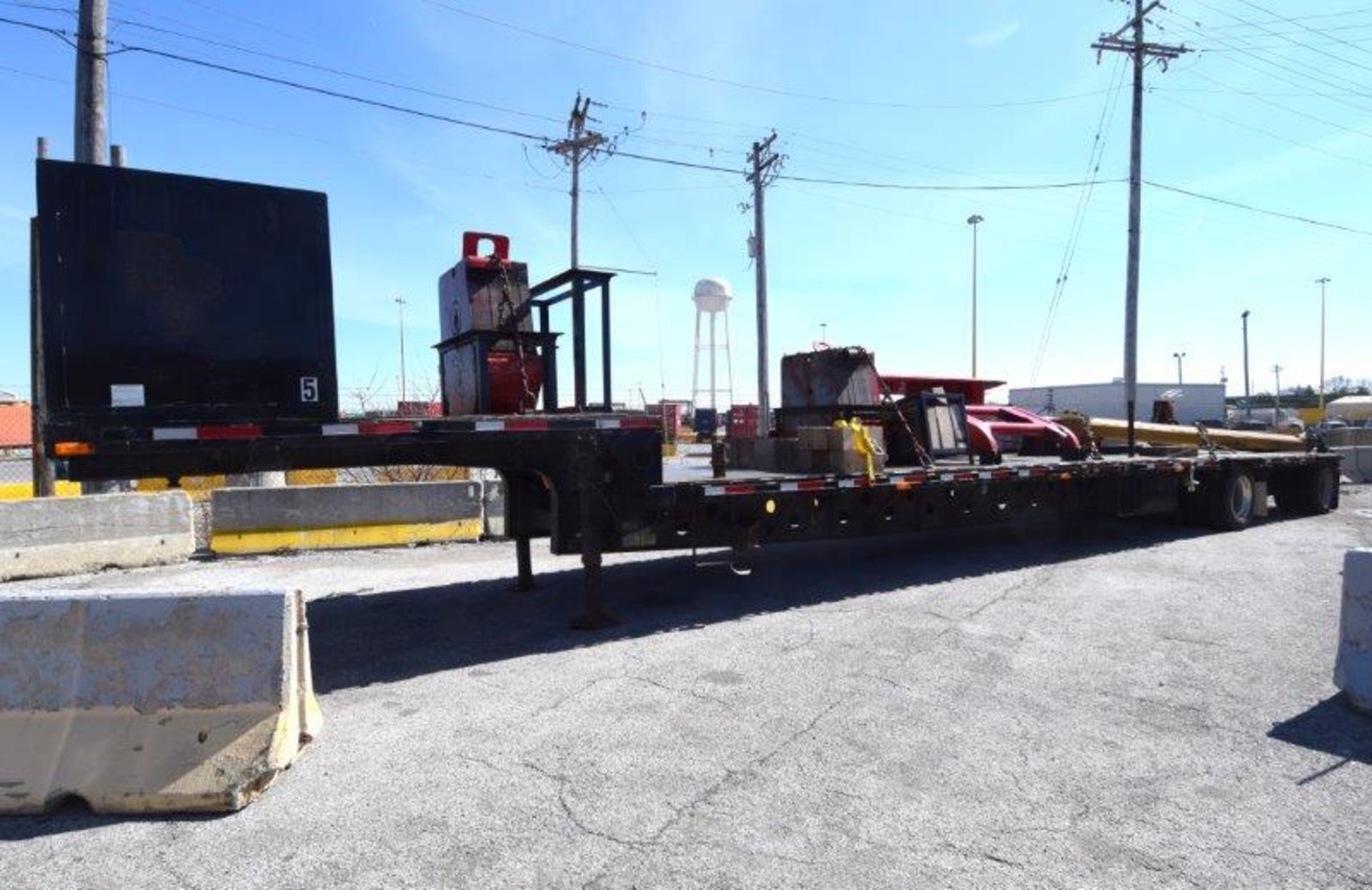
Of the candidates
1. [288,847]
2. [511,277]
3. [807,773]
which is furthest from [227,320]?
[807,773]

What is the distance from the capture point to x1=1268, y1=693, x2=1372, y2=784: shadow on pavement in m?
4.12

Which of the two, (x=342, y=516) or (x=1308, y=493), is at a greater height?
(x=342, y=516)

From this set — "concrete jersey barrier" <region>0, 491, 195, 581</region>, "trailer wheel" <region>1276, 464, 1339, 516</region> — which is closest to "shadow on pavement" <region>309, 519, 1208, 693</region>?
"concrete jersey barrier" <region>0, 491, 195, 581</region>

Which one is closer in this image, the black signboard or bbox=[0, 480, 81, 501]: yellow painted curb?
the black signboard

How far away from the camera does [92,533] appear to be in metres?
9.62

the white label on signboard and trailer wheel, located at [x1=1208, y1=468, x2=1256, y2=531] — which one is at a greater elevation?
the white label on signboard

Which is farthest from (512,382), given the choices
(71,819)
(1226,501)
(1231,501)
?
(1231,501)

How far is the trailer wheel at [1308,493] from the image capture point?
551 inches

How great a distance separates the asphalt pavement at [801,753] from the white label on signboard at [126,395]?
212 cm

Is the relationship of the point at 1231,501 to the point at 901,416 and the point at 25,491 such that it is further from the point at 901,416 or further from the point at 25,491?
the point at 25,491

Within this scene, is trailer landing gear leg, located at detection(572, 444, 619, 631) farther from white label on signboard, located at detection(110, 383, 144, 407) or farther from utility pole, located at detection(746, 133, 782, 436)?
utility pole, located at detection(746, 133, 782, 436)

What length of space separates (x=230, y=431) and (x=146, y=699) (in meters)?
1.81

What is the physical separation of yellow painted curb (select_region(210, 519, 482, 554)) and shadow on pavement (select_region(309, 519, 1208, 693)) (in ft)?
9.90

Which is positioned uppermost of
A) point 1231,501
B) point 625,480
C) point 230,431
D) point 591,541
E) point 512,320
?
point 512,320
